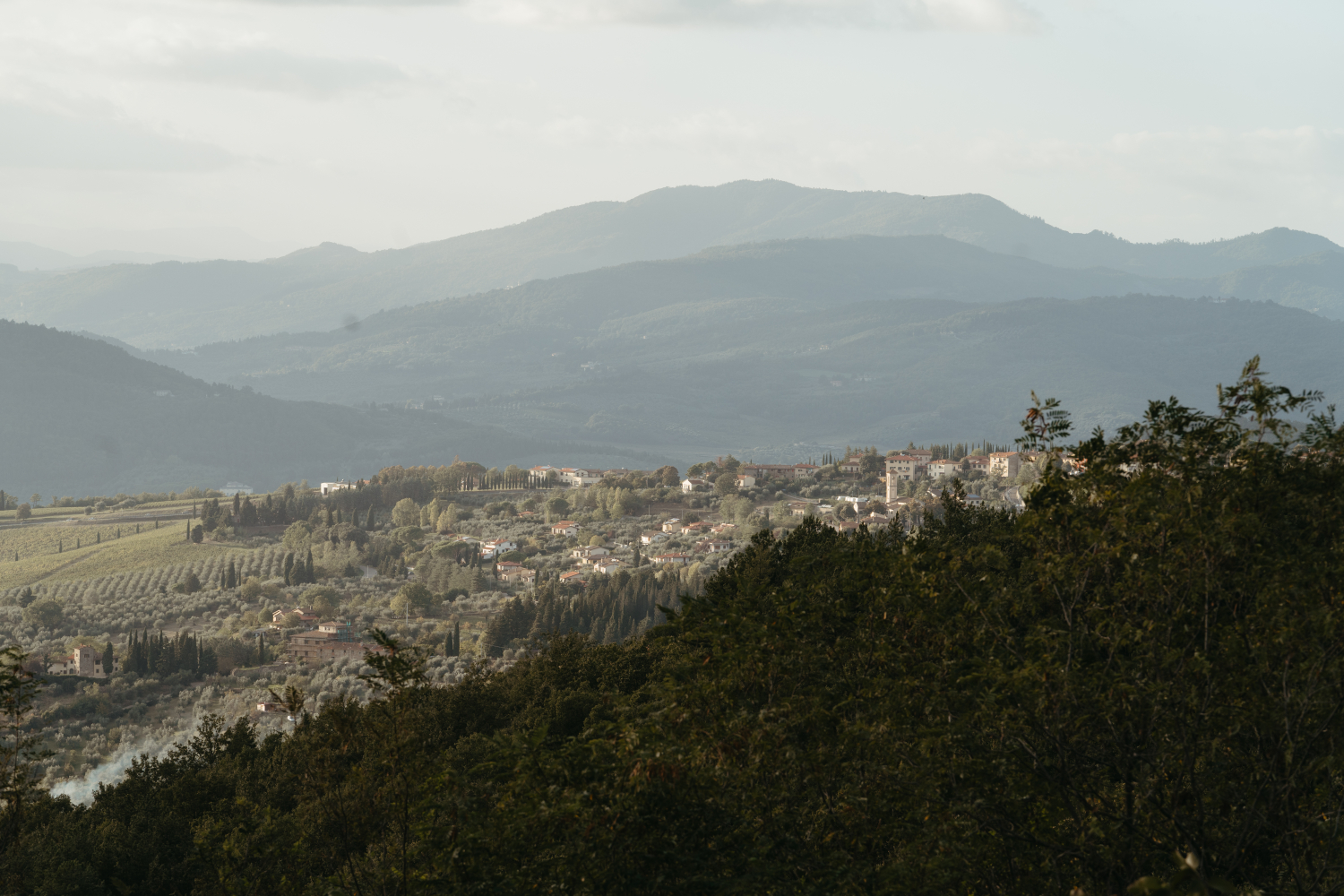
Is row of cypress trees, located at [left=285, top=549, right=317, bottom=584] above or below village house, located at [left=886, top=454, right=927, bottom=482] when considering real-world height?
below

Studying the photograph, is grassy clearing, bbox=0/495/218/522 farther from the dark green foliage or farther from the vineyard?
the dark green foliage

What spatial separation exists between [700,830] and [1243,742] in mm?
4513

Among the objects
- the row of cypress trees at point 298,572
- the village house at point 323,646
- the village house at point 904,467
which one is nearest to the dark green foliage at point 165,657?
the village house at point 323,646

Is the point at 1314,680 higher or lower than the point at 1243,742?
higher

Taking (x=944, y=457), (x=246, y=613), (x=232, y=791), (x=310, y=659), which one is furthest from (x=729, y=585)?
(x=944, y=457)

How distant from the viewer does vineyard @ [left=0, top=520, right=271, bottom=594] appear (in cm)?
12600

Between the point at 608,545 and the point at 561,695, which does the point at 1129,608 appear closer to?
the point at 561,695

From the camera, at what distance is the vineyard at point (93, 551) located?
126 metres

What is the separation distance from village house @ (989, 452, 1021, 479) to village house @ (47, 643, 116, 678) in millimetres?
88927

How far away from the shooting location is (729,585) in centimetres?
3084

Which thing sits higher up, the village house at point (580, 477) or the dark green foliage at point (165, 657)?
the village house at point (580, 477)

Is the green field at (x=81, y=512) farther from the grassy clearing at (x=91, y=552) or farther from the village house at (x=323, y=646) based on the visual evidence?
the village house at (x=323, y=646)

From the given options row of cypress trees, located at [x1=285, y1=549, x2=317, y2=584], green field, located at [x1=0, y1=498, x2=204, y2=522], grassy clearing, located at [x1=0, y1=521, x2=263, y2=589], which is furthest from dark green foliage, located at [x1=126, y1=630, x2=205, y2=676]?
green field, located at [x1=0, y1=498, x2=204, y2=522]

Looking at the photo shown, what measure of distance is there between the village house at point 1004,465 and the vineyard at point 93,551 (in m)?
84.6
